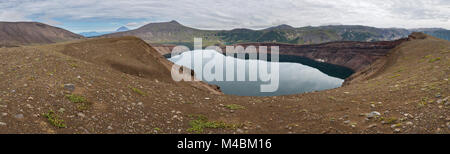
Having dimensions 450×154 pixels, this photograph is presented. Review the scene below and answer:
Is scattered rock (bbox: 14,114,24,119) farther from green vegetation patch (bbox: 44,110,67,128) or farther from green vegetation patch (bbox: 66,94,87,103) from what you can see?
green vegetation patch (bbox: 66,94,87,103)

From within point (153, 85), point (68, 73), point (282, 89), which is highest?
point (68, 73)

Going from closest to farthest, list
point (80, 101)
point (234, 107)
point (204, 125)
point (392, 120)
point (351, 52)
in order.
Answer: point (392, 120) < point (80, 101) < point (204, 125) < point (234, 107) < point (351, 52)

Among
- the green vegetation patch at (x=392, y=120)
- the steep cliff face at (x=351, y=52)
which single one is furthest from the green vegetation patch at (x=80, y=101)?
the steep cliff face at (x=351, y=52)

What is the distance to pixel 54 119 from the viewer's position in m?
7.93

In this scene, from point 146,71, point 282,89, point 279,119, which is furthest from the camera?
point 282,89

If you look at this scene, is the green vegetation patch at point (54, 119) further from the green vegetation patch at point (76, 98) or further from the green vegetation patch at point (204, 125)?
the green vegetation patch at point (204, 125)

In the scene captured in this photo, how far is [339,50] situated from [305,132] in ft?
535

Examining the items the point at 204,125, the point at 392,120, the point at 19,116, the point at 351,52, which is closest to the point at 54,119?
the point at 19,116

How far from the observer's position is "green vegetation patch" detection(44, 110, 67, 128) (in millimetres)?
7703

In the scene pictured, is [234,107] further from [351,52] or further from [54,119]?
[351,52]

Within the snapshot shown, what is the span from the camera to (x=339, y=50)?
501ft
